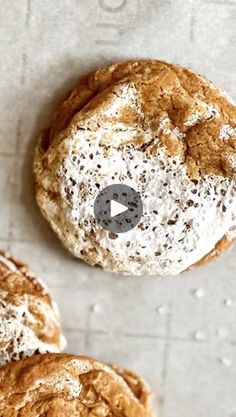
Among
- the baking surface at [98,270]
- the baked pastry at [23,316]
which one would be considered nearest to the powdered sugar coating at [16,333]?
the baked pastry at [23,316]

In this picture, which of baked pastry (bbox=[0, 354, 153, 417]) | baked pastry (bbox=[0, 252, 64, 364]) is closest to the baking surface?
baked pastry (bbox=[0, 252, 64, 364])

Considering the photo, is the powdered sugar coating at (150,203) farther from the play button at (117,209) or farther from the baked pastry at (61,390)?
the baked pastry at (61,390)

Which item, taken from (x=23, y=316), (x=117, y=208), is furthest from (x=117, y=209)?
(x=23, y=316)

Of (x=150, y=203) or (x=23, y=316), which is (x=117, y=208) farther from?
(x=23, y=316)

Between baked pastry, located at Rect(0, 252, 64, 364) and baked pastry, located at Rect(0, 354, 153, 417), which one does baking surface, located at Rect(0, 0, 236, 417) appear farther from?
baked pastry, located at Rect(0, 354, 153, 417)

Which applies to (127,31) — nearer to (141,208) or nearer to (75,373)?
(141,208)

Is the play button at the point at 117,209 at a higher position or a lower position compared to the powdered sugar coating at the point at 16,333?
higher
